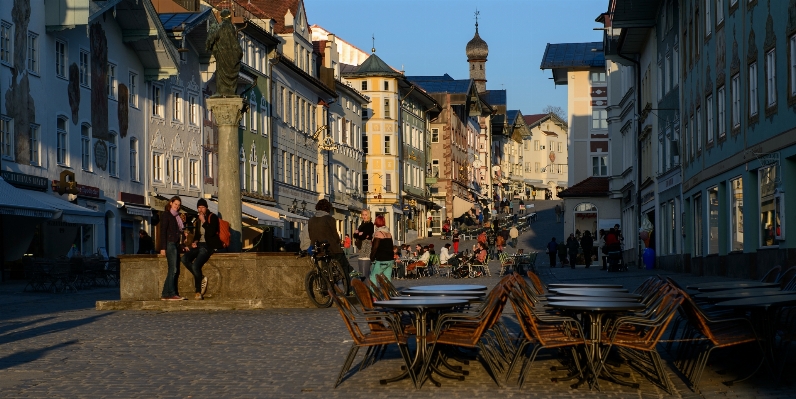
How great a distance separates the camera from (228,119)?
23.2 metres

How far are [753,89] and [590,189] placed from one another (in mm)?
42439

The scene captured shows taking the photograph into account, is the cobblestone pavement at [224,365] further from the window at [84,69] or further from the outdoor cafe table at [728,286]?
the window at [84,69]

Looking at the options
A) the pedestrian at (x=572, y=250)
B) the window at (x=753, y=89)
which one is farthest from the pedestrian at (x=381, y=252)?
the pedestrian at (x=572, y=250)

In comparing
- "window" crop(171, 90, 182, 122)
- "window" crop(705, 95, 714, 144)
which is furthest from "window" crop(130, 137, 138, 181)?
"window" crop(705, 95, 714, 144)

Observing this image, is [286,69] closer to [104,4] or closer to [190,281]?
[104,4]

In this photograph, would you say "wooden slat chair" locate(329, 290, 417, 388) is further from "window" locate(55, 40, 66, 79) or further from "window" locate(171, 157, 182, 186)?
"window" locate(171, 157, 182, 186)

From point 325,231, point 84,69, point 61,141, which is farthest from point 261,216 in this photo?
point 325,231

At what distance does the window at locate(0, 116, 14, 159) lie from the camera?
3628 centimetres

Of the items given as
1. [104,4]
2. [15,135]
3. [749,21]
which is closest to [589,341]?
[749,21]

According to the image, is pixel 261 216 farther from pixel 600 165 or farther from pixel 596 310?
pixel 596 310

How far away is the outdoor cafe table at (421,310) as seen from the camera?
10.5 metres

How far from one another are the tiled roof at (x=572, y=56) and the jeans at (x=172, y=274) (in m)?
60.6

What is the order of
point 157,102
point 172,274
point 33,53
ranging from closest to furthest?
1. point 172,274
2. point 33,53
3. point 157,102

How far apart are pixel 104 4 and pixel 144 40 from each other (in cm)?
555
